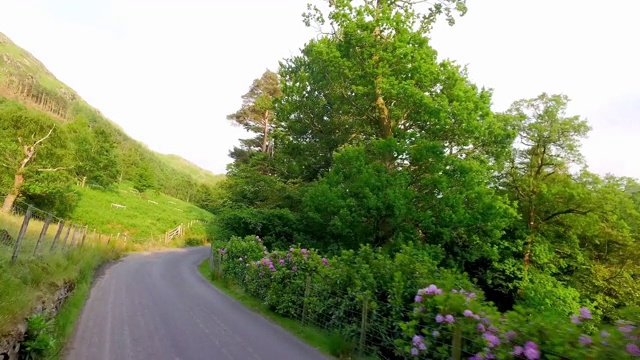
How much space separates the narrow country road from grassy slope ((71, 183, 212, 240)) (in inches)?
1318

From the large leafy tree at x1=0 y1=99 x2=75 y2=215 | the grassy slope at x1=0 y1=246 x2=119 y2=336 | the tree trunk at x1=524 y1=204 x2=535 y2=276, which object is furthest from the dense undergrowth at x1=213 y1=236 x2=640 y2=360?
the large leafy tree at x1=0 y1=99 x2=75 y2=215

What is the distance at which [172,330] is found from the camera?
9.02 meters

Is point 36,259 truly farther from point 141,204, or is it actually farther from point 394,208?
point 141,204

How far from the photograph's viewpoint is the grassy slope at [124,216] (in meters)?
46.1

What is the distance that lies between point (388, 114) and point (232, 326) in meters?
12.4

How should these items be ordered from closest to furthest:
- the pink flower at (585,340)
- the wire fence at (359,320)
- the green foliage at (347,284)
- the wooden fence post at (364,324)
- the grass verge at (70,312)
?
the pink flower at (585,340), the wire fence at (359,320), the green foliage at (347,284), the grass verge at (70,312), the wooden fence post at (364,324)

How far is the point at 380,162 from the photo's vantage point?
57.3 ft

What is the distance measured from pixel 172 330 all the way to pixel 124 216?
4803 cm

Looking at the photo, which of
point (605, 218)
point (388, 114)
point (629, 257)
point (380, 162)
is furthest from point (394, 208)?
point (629, 257)

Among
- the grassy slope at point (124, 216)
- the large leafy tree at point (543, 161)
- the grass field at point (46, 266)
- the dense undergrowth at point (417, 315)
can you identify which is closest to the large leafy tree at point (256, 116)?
the grass field at point (46, 266)

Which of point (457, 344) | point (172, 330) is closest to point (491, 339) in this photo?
point (457, 344)

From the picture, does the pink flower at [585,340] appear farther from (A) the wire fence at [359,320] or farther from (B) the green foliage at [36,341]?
(B) the green foliage at [36,341]

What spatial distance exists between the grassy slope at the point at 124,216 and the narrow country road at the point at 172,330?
110ft

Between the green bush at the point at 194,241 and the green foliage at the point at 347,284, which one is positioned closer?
the green foliage at the point at 347,284
